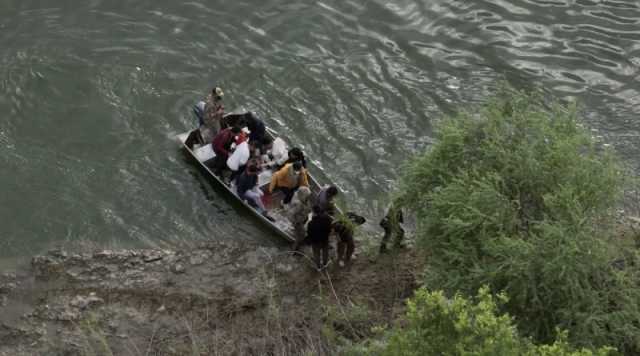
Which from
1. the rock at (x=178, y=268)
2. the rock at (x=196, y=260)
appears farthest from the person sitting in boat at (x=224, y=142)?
the rock at (x=178, y=268)

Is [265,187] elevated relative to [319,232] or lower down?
lower down

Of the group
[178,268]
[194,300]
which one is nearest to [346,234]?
[194,300]

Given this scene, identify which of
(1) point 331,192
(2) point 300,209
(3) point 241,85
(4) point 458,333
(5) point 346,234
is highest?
(4) point 458,333

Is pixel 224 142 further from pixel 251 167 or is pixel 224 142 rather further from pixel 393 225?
pixel 393 225

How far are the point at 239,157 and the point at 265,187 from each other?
105 cm

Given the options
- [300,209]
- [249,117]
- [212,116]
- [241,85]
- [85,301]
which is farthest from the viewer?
[241,85]

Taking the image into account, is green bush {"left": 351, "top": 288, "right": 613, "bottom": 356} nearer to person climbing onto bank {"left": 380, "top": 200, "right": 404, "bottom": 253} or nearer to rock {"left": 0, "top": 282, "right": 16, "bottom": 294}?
person climbing onto bank {"left": 380, "top": 200, "right": 404, "bottom": 253}

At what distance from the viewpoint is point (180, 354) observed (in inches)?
598

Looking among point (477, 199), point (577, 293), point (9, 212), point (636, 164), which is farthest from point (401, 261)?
point (9, 212)

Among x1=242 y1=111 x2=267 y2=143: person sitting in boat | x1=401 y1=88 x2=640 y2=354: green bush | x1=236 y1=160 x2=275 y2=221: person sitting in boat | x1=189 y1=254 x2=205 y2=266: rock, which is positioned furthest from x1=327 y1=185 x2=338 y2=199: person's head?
x1=242 y1=111 x2=267 y2=143: person sitting in boat

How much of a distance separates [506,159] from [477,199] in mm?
1146

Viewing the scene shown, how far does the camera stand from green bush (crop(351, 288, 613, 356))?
31.6 ft

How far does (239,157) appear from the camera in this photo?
18.1 m

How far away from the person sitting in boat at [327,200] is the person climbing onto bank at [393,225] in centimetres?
115
